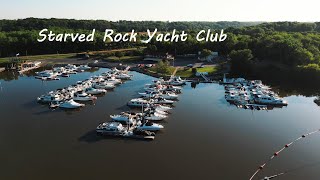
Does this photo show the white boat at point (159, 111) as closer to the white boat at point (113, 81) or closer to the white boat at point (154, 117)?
the white boat at point (154, 117)

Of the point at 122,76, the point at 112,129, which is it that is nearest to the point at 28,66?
the point at 122,76

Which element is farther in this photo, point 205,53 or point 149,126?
point 205,53

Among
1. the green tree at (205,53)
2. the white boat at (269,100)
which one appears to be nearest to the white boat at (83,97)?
the white boat at (269,100)

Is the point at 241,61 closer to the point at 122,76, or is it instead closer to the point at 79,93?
the point at 122,76

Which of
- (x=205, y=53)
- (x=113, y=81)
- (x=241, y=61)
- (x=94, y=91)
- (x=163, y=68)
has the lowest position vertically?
(x=94, y=91)

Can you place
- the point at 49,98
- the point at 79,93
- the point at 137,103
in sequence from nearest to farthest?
the point at 137,103 → the point at 49,98 → the point at 79,93

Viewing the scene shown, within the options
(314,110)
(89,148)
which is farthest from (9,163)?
(314,110)

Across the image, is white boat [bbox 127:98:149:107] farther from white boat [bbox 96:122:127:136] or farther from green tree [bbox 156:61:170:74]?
green tree [bbox 156:61:170:74]

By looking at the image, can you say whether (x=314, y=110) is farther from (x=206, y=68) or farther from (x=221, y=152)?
(x=206, y=68)
